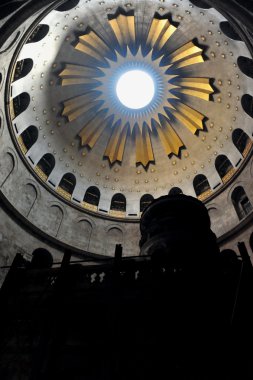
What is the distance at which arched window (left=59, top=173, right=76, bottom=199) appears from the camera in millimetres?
24867

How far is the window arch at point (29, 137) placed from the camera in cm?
2278

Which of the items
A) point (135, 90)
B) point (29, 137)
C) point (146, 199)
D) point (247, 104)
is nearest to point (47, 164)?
point (29, 137)

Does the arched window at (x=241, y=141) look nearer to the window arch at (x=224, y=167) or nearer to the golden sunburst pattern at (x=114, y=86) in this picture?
the window arch at (x=224, y=167)

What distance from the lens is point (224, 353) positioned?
766cm

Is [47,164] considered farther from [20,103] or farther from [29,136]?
[20,103]

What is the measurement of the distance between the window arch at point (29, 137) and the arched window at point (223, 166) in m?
14.6

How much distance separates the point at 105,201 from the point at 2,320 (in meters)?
17.9

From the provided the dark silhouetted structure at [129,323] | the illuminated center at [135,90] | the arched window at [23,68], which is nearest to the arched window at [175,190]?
the illuminated center at [135,90]

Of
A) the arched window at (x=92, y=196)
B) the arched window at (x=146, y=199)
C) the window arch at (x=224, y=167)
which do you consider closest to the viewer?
the window arch at (x=224, y=167)

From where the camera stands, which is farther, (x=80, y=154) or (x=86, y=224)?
(x=80, y=154)

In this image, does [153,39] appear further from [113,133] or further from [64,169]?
[64,169]

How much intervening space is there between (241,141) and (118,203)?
1117 cm

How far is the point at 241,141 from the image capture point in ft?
74.4

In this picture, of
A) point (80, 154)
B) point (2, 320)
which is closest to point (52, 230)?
point (80, 154)
